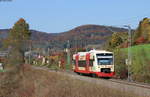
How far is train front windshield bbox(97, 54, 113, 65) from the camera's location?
4000 cm

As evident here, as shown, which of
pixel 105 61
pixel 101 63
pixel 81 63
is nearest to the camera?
pixel 101 63

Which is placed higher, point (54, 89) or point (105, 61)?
point (105, 61)

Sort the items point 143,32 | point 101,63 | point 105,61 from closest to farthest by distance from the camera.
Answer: point 101,63 → point 105,61 → point 143,32

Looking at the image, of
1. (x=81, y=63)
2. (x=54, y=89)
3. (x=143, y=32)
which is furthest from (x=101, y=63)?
(x=143, y=32)

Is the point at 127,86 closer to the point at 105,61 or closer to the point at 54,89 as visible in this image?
the point at 54,89

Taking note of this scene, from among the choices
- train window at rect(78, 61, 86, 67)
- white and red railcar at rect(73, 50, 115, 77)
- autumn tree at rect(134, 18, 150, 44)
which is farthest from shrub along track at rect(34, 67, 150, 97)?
autumn tree at rect(134, 18, 150, 44)

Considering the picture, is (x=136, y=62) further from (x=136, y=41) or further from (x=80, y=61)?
(x=136, y=41)

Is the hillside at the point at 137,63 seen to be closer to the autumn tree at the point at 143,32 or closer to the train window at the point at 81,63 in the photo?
the train window at the point at 81,63

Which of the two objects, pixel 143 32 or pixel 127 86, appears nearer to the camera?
pixel 127 86

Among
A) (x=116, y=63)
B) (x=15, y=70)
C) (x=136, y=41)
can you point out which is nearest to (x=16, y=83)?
(x=15, y=70)

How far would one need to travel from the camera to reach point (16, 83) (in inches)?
1084

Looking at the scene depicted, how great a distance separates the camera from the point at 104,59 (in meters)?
40.2

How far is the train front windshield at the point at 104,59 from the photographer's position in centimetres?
4000

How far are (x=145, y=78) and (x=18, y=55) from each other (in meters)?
14.9
